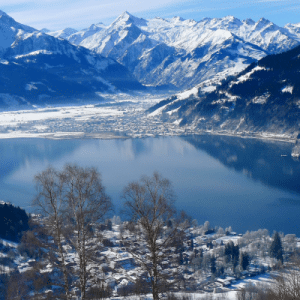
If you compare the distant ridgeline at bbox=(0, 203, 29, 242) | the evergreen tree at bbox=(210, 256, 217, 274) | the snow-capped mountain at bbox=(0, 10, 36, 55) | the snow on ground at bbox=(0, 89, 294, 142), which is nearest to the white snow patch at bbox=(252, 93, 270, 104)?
the snow on ground at bbox=(0, 89, 294, 142)

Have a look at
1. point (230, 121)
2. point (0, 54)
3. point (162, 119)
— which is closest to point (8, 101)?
point (0, 54)

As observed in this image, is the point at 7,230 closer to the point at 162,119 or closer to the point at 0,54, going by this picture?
the point at 162,119

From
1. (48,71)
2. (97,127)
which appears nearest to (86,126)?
(97,127)

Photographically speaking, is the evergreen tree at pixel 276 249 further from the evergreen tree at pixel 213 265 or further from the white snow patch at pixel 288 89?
the white snow patch at pixel 288 89

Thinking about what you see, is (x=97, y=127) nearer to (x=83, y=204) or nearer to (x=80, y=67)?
(x=83, y=204)

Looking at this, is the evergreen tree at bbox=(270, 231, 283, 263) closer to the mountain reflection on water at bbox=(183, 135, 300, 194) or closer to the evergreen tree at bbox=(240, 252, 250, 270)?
the evergreen tree at bbox=(240, 252, 250, 270)
